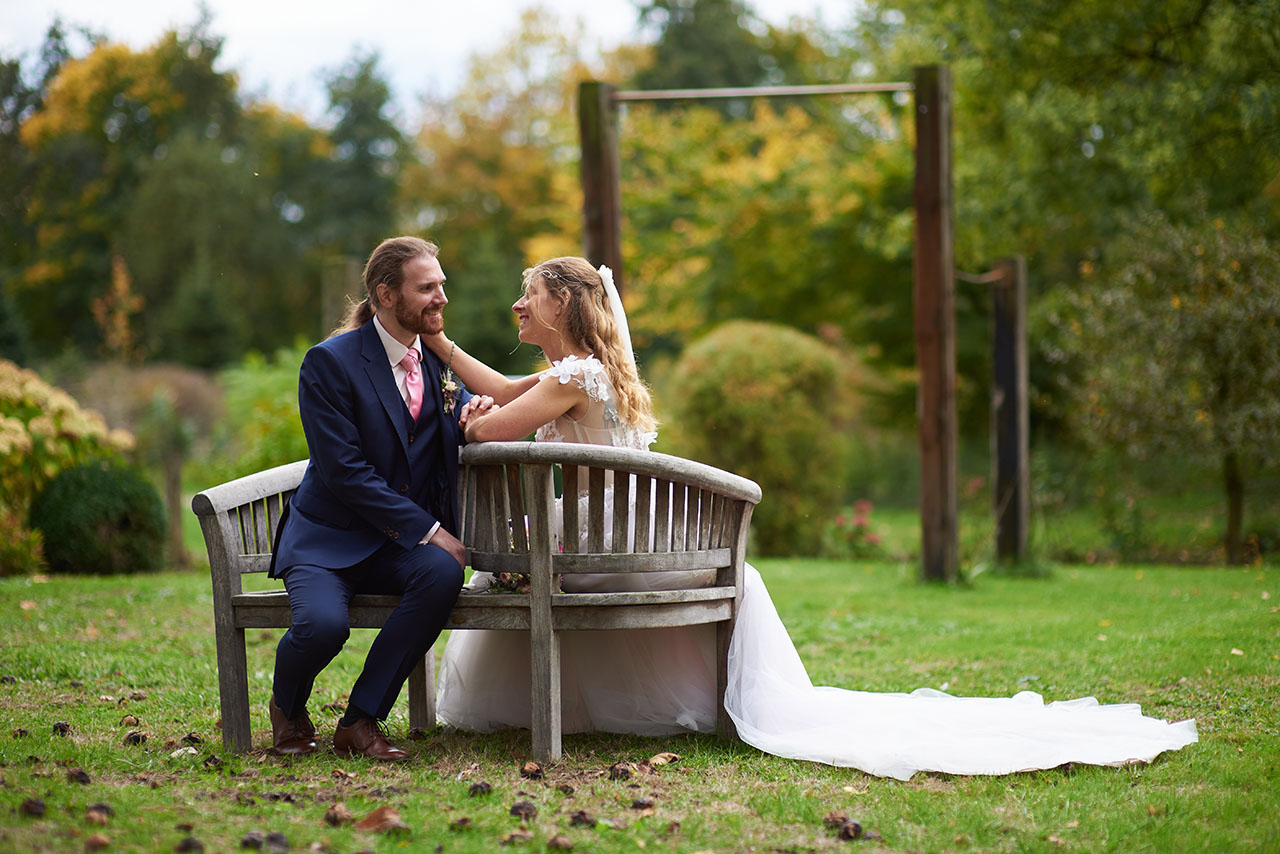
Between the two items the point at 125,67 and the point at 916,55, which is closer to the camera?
the point at 916,55

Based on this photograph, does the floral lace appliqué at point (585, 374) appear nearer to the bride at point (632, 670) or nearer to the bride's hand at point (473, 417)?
the bride at point (632, 670)

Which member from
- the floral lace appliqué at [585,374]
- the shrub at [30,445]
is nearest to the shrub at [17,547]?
the shrub at [30,445]

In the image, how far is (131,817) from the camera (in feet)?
9.21

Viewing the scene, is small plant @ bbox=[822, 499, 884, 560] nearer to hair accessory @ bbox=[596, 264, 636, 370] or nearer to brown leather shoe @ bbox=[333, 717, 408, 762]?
hair accessory @ bbox=[596, 264, 636, 370]

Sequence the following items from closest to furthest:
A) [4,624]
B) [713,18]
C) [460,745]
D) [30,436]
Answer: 1. [460,745]
2. [4,624]
3. [30,436]
4. [713,18]

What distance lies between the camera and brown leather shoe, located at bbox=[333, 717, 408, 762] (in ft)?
11.8

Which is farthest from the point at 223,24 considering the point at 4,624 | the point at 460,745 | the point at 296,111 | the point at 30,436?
the point at 460,745

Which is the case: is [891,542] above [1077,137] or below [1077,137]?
below

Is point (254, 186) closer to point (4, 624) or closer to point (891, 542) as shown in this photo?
point (891, 542)

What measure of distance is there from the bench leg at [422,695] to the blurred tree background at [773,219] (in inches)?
268

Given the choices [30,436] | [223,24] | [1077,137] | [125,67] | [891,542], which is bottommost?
[891,542]

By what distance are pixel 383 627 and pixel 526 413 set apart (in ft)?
2.79

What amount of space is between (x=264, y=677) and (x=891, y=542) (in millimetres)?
9783

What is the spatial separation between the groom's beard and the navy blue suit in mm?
114
